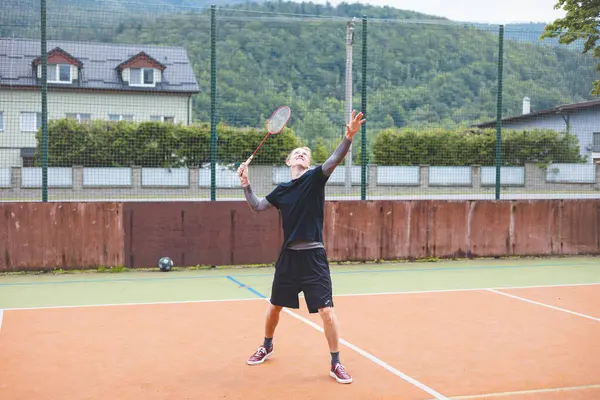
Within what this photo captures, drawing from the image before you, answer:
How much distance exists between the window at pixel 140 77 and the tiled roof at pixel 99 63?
0.11 m

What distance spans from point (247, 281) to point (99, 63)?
195 inches

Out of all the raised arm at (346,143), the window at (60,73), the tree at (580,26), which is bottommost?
the raised arm at (346,143)

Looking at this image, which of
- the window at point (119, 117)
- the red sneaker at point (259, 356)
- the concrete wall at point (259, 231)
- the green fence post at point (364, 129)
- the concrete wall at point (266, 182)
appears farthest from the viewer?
the green fence post at point (364, 129)

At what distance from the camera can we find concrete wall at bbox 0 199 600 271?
11742mm

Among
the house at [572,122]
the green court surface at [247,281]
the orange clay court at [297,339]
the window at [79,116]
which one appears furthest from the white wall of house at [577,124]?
the window at [79,116]

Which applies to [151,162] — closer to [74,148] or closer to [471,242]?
[74,148]

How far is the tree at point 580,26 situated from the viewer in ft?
47.9

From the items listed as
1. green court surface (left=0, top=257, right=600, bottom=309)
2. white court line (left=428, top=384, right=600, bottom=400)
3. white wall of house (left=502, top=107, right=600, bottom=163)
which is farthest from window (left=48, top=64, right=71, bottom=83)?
white court line (left=428, top=384, right=600, bottom=400)

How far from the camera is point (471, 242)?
1370 cm

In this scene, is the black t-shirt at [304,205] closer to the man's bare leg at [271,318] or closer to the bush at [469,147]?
the man's bare leg at [271,318]

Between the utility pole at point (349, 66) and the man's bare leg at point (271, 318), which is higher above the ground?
the utility pole at point (349, 66)

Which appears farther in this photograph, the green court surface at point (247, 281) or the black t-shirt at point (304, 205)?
the green court surface at point (247, 281)

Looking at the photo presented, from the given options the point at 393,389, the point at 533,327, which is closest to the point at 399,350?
the point at 393,389

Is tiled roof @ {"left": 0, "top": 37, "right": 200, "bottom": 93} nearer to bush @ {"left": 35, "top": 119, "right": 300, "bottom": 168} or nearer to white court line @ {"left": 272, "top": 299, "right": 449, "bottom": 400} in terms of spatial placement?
bush @ {"left": 35, "top": 119, "right": 300, "bottom": 168}
